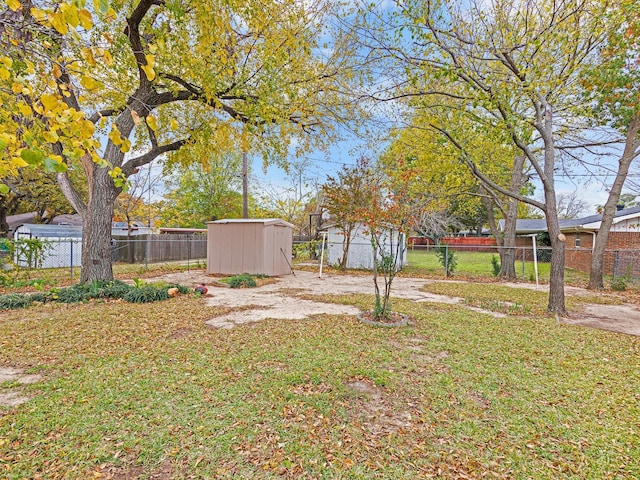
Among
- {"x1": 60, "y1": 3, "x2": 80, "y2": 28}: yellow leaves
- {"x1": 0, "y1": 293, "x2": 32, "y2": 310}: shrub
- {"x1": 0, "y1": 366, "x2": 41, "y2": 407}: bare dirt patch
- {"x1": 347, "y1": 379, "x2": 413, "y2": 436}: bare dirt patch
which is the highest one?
{"x1": 60, "y1": 3, "x2": 80, "y2": 28}: yellow leaves

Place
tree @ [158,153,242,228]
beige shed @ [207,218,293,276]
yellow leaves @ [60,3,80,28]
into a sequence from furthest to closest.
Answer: tree @ [158,153,242,228] → beige shed @ [207,218,293,276] → yellow leaves @ [60,3,80,28]

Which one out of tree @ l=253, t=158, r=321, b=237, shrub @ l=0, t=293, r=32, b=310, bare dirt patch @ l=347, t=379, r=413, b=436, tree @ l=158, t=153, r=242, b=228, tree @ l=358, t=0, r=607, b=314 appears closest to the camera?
bare dirt patch @ l=347, t=379, r=413, b=436

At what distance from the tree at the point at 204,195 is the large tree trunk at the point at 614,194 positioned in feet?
59.3

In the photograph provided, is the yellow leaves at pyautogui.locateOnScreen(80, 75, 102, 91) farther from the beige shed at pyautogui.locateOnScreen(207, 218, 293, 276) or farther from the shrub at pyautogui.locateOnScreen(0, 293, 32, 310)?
the beige shed at pyautogui.locateOnScreen(207, 218, 293, 276)

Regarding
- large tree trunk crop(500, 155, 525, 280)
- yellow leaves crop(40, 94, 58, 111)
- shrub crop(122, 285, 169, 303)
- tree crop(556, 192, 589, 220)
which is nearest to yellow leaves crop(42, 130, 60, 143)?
yellow leaves crop(40, 94, 58, 111)

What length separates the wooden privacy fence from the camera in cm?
1501

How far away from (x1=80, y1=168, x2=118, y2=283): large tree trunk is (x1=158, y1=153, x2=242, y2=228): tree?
13.9 m

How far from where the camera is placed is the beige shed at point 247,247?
1130 cm

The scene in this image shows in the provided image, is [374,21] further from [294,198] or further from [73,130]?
[294,198]

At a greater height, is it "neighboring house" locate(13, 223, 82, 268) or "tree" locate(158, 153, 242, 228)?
"tree" locate(158, 153, 242, 228)

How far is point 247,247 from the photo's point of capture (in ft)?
37.5

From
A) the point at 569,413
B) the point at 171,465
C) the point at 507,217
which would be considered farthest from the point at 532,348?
the point at 507,217

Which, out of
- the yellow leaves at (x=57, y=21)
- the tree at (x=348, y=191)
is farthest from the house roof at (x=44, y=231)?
the yellow leaves at (x=57, y=21)

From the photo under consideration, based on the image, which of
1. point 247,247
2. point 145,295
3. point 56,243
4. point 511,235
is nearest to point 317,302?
point 145,295
